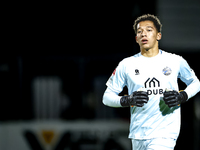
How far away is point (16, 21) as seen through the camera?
29.6 feet

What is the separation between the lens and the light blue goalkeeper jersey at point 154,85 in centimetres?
407

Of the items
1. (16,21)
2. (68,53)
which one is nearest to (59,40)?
(68,53)

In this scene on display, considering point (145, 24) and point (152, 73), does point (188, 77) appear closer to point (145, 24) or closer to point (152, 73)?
point (152, 73)

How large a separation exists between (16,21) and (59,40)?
1.05 metres

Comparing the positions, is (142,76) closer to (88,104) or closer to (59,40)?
(88,104)

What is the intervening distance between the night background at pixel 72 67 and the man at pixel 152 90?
11.6 ft

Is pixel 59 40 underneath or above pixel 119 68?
above

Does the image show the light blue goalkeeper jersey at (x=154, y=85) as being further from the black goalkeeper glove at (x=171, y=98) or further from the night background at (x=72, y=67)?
the night background at (x=72, y=67)

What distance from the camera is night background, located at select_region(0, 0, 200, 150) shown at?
7.98 m

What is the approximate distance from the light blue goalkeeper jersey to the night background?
3562 mm

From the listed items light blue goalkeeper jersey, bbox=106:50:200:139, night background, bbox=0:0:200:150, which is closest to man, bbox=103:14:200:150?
light blue goalkeeper jersey, bbox=106:50:200:139

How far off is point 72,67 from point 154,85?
172 inches

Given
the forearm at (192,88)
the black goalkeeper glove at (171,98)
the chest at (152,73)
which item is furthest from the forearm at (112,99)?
the forearm at (192,88)

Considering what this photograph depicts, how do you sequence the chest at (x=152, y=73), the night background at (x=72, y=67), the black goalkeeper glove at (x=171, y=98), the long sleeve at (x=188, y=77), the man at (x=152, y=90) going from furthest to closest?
the night background at (x=72, y=67), the long sleeve at (x=188, y=77), the chest at (x=152, y=73), the man at (x=152, y=90), the black goalkeeper glove at (x=171, y=98)
